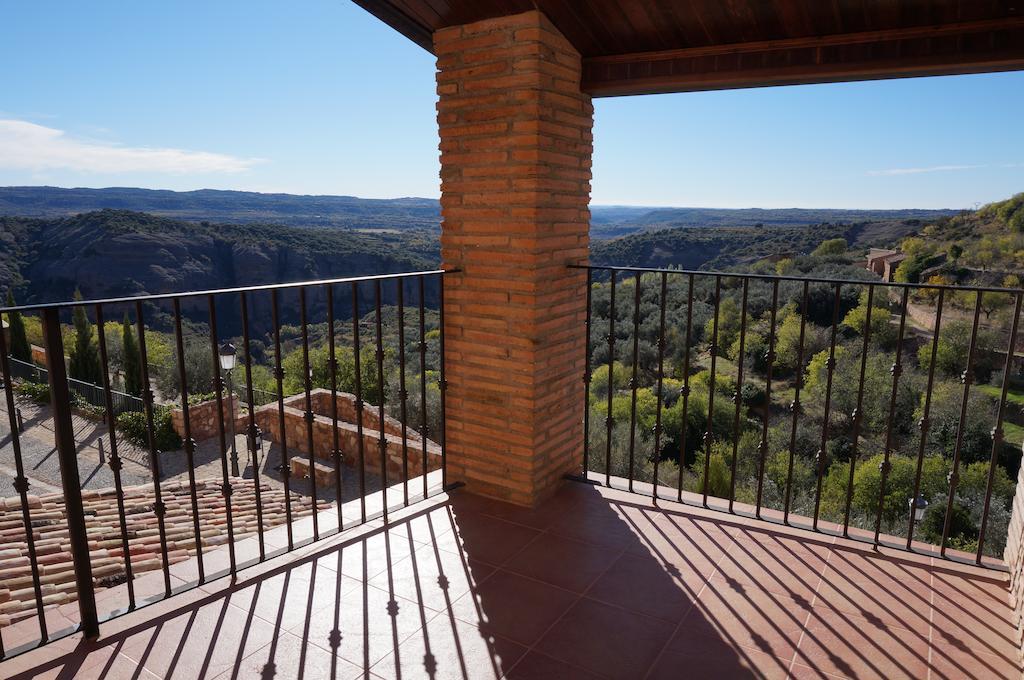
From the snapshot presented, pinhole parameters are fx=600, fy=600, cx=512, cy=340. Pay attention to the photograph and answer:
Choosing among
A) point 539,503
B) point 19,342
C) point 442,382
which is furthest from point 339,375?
point 539,503

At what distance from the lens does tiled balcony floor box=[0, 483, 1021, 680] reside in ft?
6.77

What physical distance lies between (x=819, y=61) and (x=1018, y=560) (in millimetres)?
2283

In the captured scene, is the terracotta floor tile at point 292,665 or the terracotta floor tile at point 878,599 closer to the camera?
the terracotta floor tile at point 292,665

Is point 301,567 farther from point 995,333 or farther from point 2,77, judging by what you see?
point 2,77

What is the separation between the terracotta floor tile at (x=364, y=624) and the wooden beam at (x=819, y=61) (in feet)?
9.01

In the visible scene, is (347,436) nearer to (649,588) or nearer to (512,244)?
(512,244)

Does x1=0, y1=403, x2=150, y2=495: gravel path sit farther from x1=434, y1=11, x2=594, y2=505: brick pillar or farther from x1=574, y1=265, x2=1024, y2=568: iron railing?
→ x1=434, y1=11, x2=594, y2=505: brick pillar

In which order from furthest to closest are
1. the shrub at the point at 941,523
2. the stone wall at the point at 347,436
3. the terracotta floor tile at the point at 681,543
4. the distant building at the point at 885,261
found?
the distant building at the point at 885,261
the shrub at the point at 941,523
the stone wall at the point at 347,436
the terracotta floor tile at the point at 681,543

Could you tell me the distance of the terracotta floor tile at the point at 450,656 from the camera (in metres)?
2.04

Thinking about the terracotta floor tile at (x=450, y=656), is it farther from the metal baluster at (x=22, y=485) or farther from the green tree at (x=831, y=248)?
the green tree at (x=831, y=248)

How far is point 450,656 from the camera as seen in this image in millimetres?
2125

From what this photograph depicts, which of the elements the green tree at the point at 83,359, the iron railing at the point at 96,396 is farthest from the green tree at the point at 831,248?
the green tree at the point at 83,359

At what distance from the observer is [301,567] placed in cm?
268

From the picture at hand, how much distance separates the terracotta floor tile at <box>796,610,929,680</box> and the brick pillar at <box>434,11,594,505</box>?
1.53 meters
